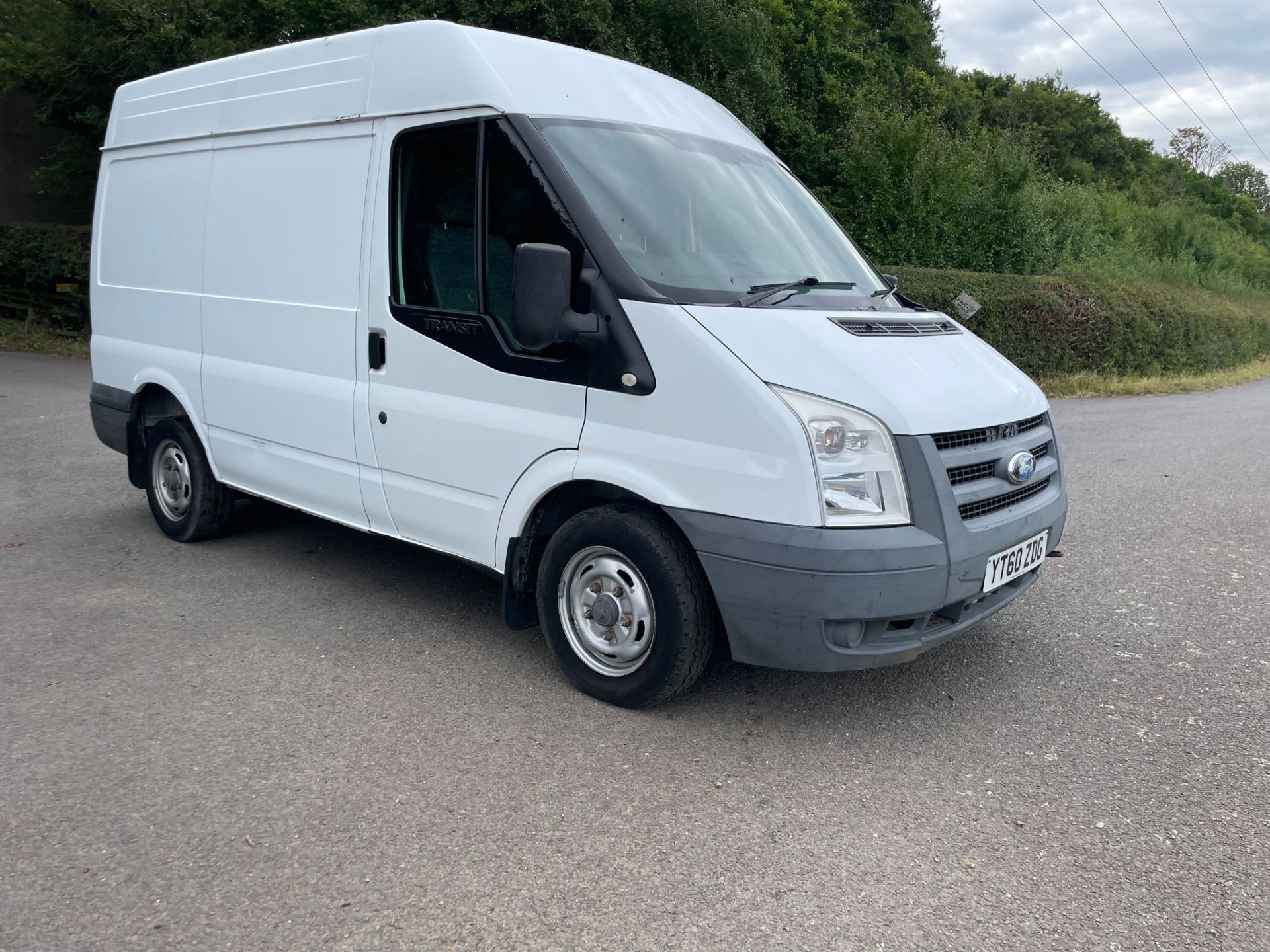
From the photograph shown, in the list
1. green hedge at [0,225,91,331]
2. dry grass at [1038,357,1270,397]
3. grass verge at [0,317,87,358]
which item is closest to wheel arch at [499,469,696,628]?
dry grass at [1038,357,1270,397]

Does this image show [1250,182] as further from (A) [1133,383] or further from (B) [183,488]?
(B) [183,488]

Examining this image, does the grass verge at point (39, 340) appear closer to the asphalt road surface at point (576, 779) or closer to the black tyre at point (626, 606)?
the asphalt road surface at point (576, 779)

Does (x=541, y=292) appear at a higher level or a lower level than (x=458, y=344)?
higher

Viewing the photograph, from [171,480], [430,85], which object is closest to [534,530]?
[430,85]

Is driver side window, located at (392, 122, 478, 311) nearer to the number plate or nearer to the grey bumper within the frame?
the grey bumper

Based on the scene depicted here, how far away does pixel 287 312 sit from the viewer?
16.6 feet

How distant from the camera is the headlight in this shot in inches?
137

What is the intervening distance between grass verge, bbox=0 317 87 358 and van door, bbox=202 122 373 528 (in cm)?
1283

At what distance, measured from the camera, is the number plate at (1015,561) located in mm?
3799

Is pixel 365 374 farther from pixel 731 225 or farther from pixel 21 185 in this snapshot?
pixel 21 185

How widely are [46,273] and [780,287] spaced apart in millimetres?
17629

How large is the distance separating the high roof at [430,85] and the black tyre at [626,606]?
1690 millimetres

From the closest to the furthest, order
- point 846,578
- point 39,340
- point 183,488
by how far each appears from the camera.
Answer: point 846,578 < point 183,488 < point 39,340

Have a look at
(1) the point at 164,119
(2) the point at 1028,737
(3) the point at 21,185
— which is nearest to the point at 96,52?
(3) the point at 21,185
